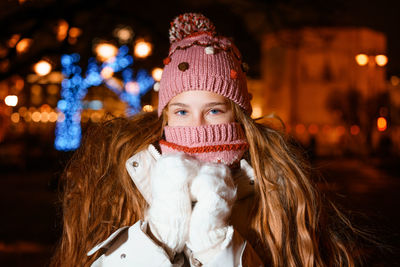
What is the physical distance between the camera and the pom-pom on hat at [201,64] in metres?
2.29

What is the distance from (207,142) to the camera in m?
2.28

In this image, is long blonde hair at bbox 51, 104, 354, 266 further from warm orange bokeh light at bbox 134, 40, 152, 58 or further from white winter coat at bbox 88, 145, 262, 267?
warm orange bokeh light at bbox 134, 40, 152, 58

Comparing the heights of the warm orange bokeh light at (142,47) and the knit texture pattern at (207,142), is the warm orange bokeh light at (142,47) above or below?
above

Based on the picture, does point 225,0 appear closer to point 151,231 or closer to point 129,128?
point 129,128

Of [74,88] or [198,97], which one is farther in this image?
[74,88]

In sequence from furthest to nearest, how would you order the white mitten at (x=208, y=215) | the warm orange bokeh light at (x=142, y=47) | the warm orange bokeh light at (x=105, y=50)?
the warm orange bokeh light at (x=105, y=50) → the warm orange bokeh light at (x=142, y=47) → the white mitten at (x=208, y=215)

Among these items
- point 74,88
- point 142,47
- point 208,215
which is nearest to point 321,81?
point 74,88

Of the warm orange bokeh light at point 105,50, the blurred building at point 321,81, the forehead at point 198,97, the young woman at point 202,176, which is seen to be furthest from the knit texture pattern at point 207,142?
the blurred building at point 321,81

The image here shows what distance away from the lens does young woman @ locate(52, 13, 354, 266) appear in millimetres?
2088

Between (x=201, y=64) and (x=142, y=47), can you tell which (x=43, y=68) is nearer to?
(x=142, y=47)

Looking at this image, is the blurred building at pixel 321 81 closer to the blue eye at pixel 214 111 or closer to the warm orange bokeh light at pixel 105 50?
the warm orange bokeh light at pixel 105 50

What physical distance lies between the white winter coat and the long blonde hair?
82 mm

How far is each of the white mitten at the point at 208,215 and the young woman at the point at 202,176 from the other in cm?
1

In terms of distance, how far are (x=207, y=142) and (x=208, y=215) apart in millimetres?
485
